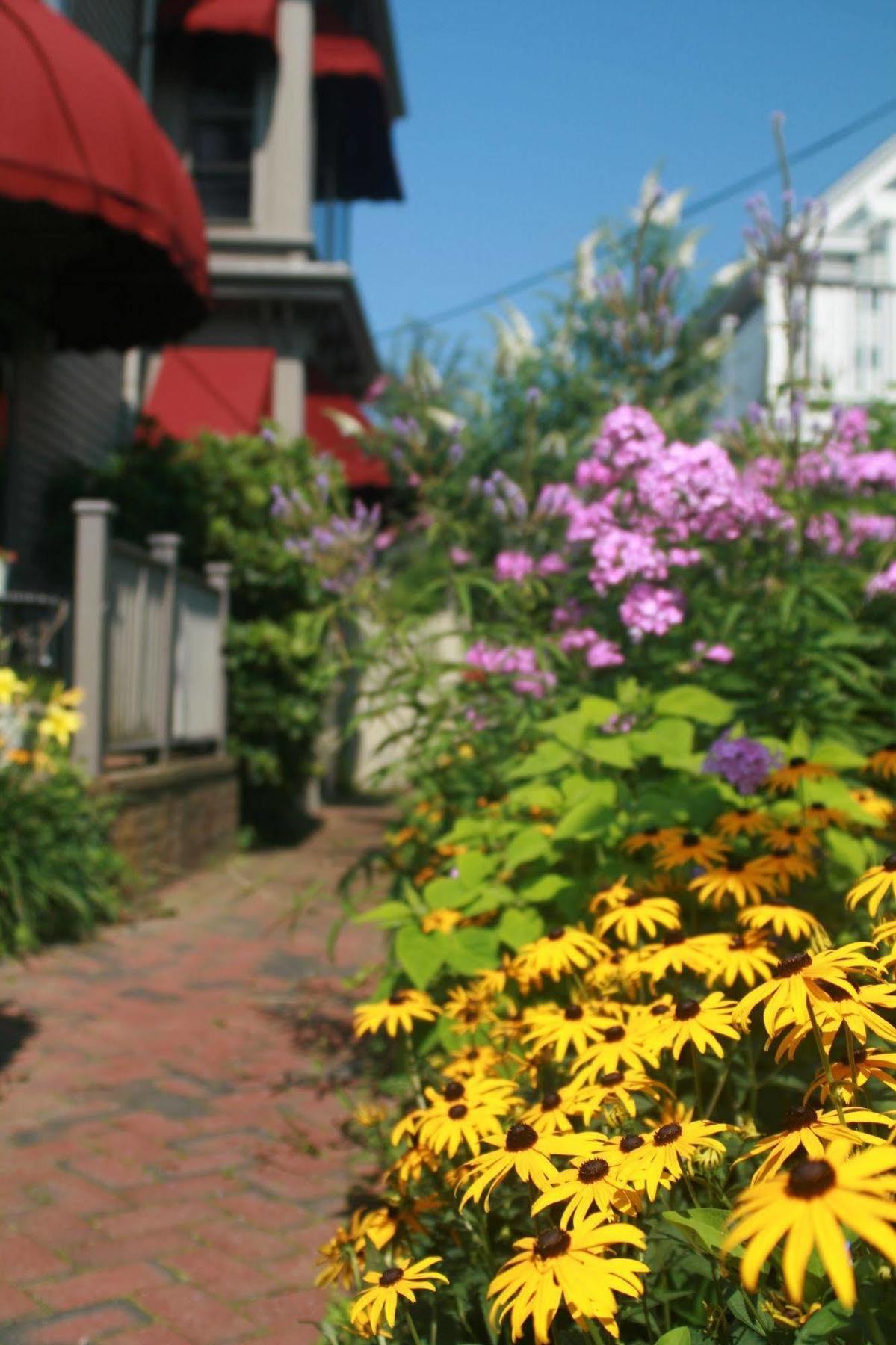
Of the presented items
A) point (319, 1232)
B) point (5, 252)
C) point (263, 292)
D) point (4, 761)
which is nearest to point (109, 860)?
point (4, 761)

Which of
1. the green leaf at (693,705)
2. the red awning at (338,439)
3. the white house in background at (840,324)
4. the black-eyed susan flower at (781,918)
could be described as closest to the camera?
the black-eyed susan flower at (781,918)

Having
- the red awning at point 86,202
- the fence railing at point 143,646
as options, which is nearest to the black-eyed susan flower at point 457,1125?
the fence railing at point 143,646

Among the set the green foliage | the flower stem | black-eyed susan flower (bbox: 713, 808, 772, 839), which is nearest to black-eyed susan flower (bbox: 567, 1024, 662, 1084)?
the flower stem

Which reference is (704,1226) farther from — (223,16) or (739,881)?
(223,16)

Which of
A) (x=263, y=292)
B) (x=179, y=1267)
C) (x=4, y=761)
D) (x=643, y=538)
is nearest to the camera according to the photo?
(x=179, y=1267)

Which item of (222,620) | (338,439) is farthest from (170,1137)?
(338,439)

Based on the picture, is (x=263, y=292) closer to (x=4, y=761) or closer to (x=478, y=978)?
(x=4, y=761)

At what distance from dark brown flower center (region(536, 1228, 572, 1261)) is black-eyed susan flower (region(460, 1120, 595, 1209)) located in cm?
10

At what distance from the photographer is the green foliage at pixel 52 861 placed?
5625mm

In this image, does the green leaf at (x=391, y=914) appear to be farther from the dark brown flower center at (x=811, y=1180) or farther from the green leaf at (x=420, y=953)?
the dark brown flower center at (x=811, y=1180)

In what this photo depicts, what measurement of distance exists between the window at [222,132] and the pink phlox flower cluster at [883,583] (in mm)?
10187

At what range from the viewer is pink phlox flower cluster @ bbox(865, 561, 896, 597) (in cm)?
382

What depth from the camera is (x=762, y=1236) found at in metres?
1.08

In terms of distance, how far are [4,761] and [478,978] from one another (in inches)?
158
